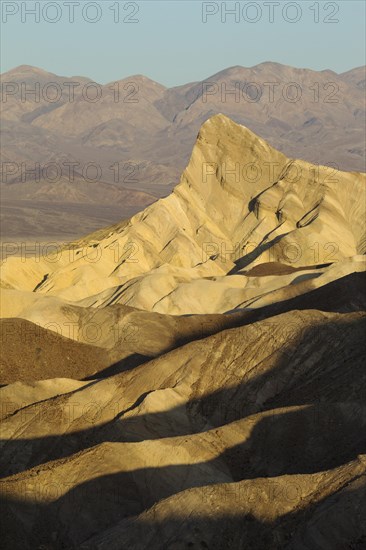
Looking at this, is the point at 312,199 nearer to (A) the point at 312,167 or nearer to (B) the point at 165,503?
(A) the point at 312,167

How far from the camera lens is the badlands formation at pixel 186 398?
23016 millimetres

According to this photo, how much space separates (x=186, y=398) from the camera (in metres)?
35.1

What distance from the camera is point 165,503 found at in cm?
2325

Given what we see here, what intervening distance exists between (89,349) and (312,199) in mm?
35180

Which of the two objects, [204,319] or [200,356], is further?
[204,319]

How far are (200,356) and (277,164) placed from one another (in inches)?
1765

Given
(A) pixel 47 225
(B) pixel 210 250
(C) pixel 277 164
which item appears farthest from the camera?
(A) pixel 47 225

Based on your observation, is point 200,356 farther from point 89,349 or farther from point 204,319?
point 204,319

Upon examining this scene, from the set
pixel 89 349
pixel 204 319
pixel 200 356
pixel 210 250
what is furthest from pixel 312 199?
pixel 200 356

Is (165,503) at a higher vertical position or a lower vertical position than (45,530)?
higher

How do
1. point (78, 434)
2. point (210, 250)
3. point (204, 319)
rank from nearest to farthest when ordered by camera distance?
1. point (78, 434)
2. point (204, 319)
3. point (210, 250)

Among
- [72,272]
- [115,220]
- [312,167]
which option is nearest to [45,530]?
[72,272]

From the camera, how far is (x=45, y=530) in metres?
26.0

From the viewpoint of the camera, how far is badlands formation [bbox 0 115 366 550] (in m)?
23.0
